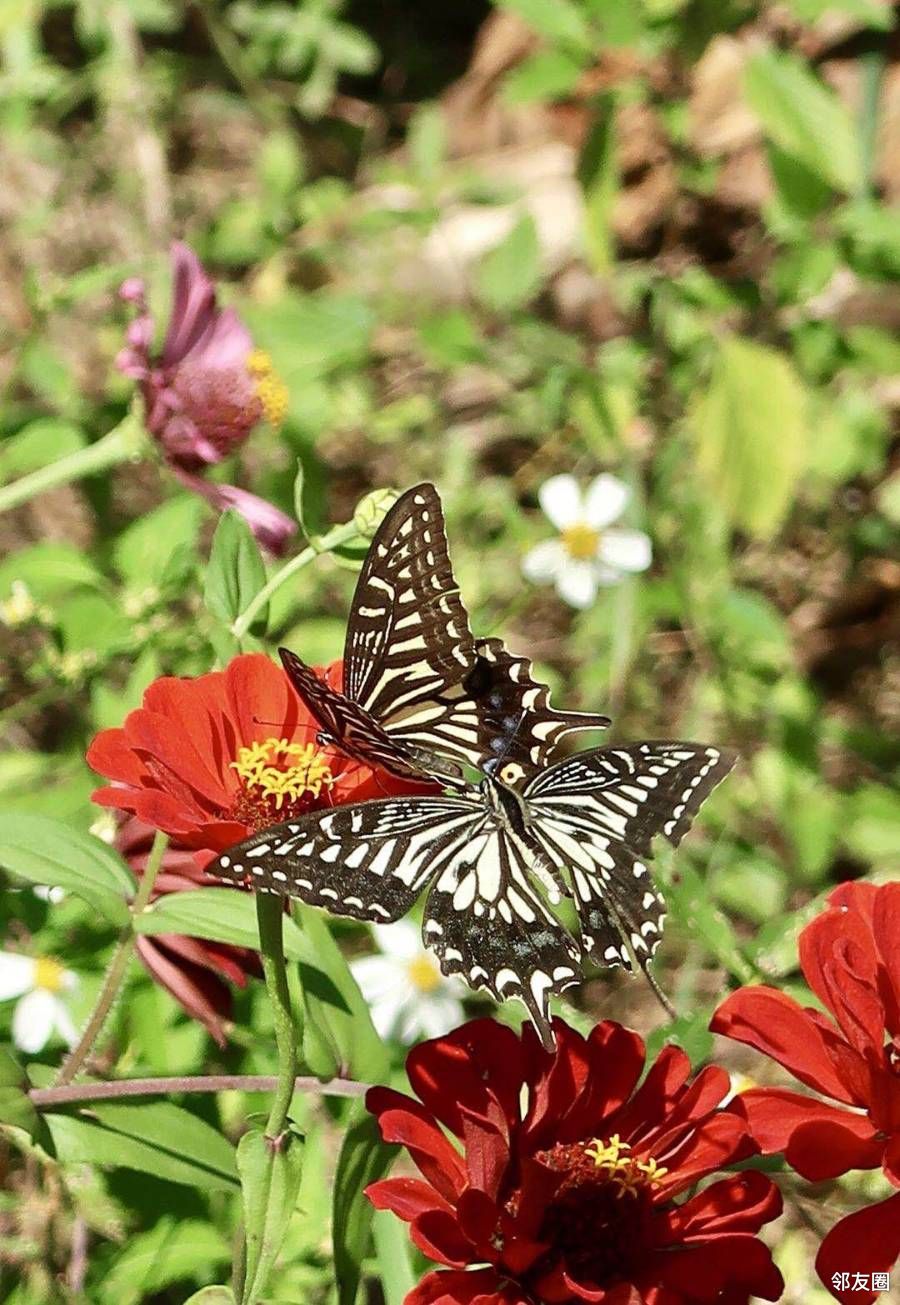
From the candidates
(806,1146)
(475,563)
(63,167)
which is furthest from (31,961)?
(63,167)

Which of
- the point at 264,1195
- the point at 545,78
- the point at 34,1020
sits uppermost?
the point at 545,78

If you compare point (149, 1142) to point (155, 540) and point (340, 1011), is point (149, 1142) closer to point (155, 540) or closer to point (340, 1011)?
point (340, 1011)

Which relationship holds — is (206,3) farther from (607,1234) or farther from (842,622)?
(607,1234)

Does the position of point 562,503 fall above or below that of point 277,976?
below

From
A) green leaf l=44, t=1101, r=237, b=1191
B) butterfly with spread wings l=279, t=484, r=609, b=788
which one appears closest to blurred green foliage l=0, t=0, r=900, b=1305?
green leaf l=44, t=1101, r=237, b=1191

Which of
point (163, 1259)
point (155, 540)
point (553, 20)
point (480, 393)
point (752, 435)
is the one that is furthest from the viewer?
point (480, 393)

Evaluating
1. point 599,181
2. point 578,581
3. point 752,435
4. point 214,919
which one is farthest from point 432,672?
point 599,181

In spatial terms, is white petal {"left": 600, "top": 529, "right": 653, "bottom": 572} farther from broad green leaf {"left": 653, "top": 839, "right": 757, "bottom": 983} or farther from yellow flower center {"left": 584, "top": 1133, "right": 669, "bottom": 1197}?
yellow flower center {"left": 584, "top": 1133, "right": 669, "bottom": 1197}
